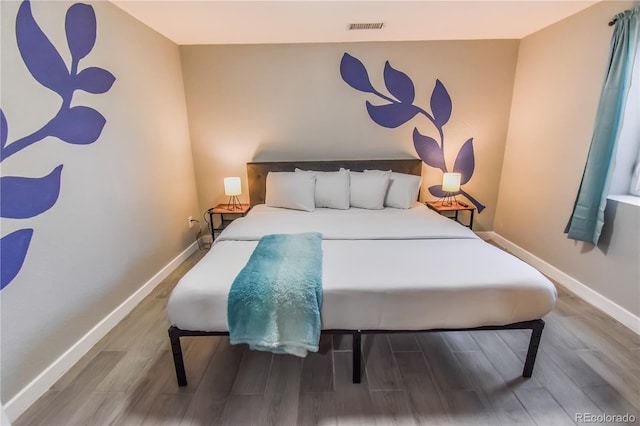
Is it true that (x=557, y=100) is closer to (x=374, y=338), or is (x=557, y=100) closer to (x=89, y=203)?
(x=374, y=338)

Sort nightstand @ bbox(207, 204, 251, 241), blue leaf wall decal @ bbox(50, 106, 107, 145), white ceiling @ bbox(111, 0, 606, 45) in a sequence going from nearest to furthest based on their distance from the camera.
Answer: blue leaf wall decal @ bbox(50, 106, 107, 145) < white ceiling @ bbox(111, 0, 606, 45) < nightstand @ bbox(207, 204, 251, 241)

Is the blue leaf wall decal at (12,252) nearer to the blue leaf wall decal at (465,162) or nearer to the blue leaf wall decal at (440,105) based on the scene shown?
the blue leaf wall decal at (440,105)

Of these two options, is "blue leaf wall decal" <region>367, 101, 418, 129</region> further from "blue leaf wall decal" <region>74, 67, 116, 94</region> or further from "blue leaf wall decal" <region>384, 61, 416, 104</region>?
"blue leaf wall decal" <region>74, 67, 116, 94</region>

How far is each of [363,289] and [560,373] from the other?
1.28 metres

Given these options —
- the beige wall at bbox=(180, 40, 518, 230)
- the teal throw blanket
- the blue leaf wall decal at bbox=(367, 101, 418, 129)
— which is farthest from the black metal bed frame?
the blue leaf wall decal at bbox=(367, 101, 418, 129)

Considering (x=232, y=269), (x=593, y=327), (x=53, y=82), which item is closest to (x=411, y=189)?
(x=593, y=327)

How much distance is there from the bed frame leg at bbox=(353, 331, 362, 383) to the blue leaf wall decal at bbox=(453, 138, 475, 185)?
2692 mm

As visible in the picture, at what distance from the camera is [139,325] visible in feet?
6.95

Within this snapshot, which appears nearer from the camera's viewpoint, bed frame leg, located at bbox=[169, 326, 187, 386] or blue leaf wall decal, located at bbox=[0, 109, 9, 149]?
blue leaf wall decal, located at bbox=[0, 109, 9, 149]

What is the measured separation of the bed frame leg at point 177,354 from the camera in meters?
1.51

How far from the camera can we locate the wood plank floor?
1.42 metres

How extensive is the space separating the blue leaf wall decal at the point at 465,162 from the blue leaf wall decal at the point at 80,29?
357cm

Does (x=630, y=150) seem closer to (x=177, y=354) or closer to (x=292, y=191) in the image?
(x=292, y=191)

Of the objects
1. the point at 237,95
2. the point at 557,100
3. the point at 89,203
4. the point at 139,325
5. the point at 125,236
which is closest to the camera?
the point at 89,203
